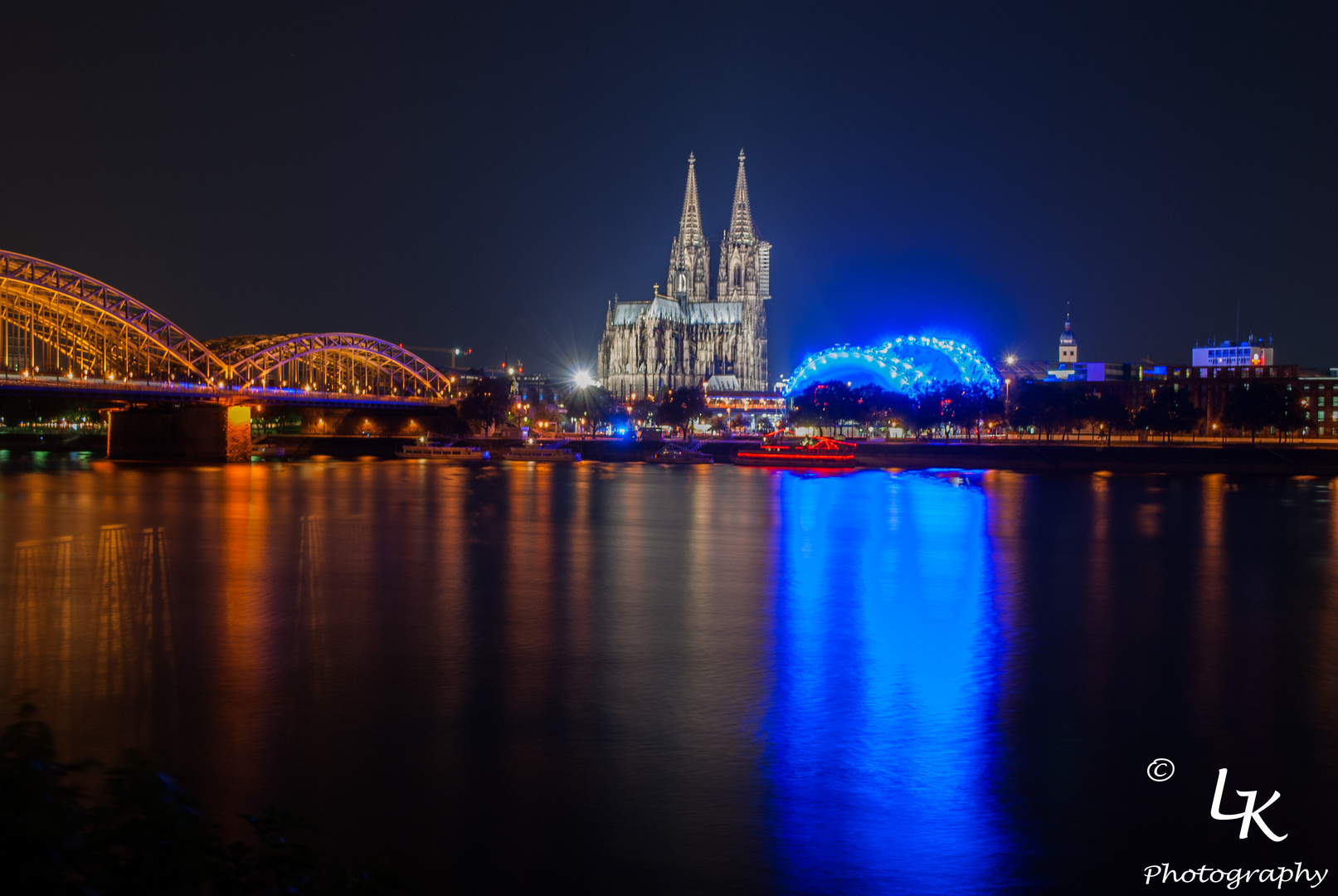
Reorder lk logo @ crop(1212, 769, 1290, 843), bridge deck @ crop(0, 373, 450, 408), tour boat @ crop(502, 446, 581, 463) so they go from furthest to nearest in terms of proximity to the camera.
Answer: tour boat @ crop(502, 446, 581, 463) < bridge deck @ crop(0, 373, 450, 408) < lk logo @ crop(1212, 769, 1290, 843)

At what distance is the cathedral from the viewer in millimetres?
140625

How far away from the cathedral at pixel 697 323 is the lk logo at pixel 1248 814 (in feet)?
Answer: 418

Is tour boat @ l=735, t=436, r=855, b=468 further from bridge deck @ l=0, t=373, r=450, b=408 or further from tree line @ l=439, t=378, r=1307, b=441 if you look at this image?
bridge deck @ l=0, t=373, r=450, b=408

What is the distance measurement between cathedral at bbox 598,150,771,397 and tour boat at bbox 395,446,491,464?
5621 cm

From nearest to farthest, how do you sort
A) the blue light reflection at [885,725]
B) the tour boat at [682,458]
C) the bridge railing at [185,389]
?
the blue light reflection at [885,725], the bridge railing at [185,389], the tour boat at [682,458]

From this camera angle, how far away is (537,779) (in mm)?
8891

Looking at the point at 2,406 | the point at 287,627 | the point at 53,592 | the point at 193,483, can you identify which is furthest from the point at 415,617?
the point at 2,406

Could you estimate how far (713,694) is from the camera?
1190 centimetres

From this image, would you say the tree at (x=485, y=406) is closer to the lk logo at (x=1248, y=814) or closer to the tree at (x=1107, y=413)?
the tree at (x=1107, y=413)

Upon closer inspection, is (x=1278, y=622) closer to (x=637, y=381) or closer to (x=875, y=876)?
(x=875, y=876)

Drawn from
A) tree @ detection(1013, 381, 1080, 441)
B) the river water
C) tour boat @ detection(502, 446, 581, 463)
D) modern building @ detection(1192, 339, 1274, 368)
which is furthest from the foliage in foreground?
modern building @ detection(1192, 339, 1274, 368)

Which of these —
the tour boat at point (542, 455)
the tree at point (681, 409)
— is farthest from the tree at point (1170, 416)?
the tour boat at point (542, 455)

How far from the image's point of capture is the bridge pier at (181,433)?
230 feet

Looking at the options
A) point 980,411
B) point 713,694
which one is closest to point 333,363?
point 980,411
